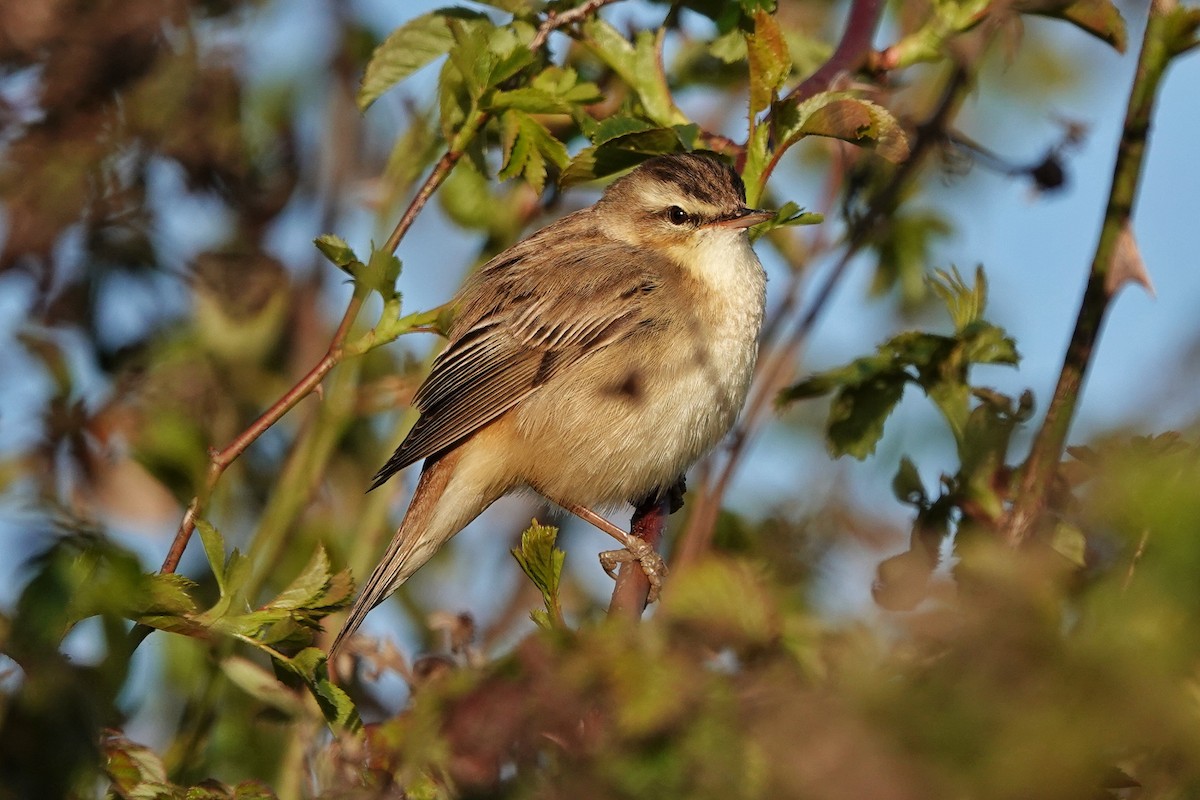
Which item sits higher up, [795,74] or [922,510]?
[795,74]

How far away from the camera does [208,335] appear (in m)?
4.27

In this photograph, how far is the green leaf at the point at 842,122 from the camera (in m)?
2.72

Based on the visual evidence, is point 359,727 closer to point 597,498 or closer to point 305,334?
point 597,498

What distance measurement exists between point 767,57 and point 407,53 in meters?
0.94

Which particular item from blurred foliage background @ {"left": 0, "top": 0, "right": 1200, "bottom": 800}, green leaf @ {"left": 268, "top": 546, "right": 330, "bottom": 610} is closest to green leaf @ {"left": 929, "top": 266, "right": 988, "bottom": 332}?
blurred foliage background @ {"left": 0, "top": 0, "right": 1200, "bottom": 800}

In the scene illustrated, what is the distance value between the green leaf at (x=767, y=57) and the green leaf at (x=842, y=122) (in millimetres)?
70

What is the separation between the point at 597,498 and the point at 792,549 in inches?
48.1

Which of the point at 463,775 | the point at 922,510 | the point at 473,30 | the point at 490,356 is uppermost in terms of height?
the point at 473,30

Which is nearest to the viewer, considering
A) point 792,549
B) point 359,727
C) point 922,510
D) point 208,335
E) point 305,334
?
point 359,727

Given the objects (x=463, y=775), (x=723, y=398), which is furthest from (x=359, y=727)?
(x=723, y=398)

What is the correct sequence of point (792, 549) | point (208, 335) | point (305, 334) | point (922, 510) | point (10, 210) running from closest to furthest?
1. point (922, 510)
2. point (792, 549)
3. point (10, 210)
4. point (208, 335)
5. point (305, 334)

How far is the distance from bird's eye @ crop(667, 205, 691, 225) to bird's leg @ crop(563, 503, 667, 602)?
39.8 inches

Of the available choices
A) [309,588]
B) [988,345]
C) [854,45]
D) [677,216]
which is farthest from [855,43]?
[309,588]

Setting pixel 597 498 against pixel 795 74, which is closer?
pixel 795 74
